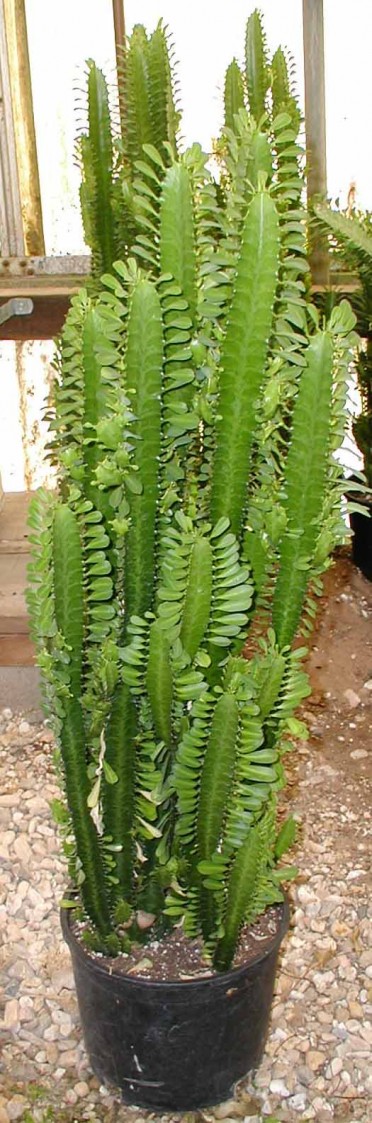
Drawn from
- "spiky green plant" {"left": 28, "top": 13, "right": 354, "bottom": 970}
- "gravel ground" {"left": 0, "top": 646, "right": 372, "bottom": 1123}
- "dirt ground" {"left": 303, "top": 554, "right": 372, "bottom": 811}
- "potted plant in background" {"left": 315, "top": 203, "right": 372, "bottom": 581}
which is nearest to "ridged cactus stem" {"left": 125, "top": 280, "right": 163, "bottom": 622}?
"spiky green plant" {"left": 28, "top": 13, "right": 354, "bottom": 970}

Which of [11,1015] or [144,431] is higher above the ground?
[144,431]

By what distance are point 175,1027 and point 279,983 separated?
418 millimetres

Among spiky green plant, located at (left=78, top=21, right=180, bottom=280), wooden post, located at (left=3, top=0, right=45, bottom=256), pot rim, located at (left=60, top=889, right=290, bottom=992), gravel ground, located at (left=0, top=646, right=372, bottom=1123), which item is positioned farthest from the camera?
wooden post, located at (left=3, top=0, right=45, bottom=256)

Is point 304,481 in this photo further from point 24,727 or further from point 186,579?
point 24,727

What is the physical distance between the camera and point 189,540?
4.43 ft

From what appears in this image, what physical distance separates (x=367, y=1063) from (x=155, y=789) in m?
0.62

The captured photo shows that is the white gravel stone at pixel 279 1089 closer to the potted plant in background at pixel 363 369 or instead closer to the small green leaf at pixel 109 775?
the small green leaf at pixel 109 775

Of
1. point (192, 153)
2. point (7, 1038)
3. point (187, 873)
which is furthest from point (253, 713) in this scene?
point (7, 1038)

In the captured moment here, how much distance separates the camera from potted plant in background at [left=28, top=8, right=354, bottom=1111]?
133cm

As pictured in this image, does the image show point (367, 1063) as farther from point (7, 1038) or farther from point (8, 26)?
point (8, 26)

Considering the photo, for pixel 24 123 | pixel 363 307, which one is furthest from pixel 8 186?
pixel 363 307

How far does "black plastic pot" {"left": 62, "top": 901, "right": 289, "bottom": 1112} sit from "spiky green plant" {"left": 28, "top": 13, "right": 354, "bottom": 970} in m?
0.07

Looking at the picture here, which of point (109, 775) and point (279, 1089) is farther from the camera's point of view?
point (279, 1089)

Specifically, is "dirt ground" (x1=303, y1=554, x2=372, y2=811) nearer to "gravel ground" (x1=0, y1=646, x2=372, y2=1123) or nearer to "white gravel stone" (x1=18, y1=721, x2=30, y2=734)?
"gravel ground" (x1=0, y1=646, x2=372, y2=1123)
